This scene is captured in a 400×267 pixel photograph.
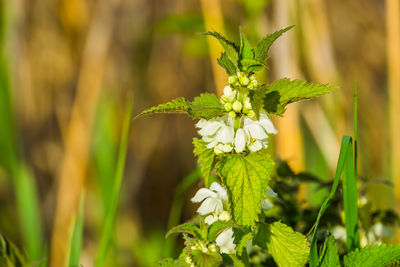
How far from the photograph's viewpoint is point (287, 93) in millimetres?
480

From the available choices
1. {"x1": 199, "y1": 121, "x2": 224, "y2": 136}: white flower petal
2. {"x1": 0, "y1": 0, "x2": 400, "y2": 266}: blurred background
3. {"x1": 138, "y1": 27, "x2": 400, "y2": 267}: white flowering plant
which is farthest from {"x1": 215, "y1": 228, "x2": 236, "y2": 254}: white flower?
{"x1": 0, "y1": 0, "x2": 400, "y2": 266}: blurred background

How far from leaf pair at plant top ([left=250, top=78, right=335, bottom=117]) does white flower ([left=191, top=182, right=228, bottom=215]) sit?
0.30ft

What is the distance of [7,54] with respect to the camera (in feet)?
5.10

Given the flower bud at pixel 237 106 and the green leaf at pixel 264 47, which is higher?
the green leaf at pixel 264 47

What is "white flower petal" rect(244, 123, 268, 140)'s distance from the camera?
1.49ft

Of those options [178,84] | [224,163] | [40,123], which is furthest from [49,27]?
[224,163]

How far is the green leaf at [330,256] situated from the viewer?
472mm

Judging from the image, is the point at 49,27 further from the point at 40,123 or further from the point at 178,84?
the point at 178,84

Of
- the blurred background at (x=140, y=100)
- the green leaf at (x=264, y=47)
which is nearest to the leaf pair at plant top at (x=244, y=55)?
the green leaf at (x=264, y=47)

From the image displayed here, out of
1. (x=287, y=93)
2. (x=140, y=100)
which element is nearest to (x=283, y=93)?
(x=287, y=93)

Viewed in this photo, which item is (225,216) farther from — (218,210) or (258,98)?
(258,98)

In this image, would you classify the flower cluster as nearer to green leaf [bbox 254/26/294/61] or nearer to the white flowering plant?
the white flowering plant

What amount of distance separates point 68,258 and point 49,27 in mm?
1142

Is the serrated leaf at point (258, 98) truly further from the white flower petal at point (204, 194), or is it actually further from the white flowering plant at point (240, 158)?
the white flower petal at point (204, 194)
